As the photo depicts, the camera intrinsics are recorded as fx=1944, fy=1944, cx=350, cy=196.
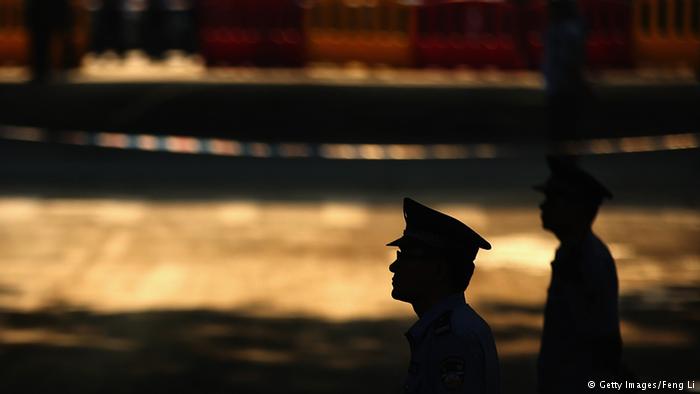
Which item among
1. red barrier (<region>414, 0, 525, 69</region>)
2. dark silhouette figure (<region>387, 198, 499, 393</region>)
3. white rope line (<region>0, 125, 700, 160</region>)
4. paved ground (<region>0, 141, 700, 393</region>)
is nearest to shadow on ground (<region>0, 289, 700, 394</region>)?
paved ground (<region>0, 141, 700, 393</region>)

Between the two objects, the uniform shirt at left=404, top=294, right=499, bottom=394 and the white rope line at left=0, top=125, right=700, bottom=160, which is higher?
the white rope line at left=0, top=125, right=700, bottom=160

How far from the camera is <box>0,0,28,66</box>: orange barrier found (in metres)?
33.8

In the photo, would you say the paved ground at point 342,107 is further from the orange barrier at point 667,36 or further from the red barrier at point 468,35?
the orange barrier at point 667,36

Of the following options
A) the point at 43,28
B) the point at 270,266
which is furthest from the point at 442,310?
the point at 43,28

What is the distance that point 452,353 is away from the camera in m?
5.46

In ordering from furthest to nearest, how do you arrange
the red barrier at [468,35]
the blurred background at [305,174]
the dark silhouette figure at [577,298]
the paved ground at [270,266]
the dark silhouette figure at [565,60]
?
the red barrier at [468,35] → the dark silhouette figure at [565,60] → the blurred background at [305,174] → the paved ground at [270,266] → the dark silhouette figure at [577,298]

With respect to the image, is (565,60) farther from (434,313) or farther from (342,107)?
(434,313)

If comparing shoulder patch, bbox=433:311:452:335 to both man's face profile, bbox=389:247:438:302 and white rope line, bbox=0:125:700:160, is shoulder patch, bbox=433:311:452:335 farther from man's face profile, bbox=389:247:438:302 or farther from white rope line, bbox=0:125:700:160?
white rope line, bbox=0:125:700:160

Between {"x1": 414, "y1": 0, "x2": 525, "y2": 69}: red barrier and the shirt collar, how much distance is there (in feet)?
87.6

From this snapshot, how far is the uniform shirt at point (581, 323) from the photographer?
7375mm

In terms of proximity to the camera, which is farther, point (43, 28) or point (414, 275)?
point (43, 28)

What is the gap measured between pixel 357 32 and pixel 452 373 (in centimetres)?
2816

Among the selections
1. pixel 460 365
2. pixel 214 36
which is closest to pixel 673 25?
pixel 214 36

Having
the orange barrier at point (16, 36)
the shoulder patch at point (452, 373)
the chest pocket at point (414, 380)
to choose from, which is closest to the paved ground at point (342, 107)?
the orange barrier at point (16, 36)
